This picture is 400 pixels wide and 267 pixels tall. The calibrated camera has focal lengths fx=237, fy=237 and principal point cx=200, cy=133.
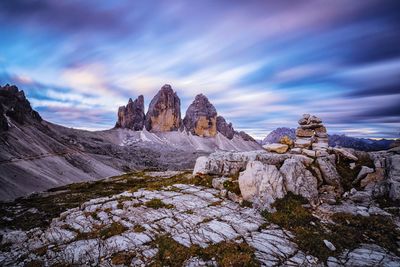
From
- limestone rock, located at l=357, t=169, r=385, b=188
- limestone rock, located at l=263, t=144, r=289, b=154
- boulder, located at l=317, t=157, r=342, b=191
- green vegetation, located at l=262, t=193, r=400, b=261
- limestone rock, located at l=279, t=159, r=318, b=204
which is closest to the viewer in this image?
green vegetation, located at l=262, t=193, r=400, b=261

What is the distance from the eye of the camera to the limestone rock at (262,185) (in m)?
21.5

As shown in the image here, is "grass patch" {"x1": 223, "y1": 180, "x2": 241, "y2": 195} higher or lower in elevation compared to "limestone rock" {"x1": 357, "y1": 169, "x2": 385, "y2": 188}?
lower

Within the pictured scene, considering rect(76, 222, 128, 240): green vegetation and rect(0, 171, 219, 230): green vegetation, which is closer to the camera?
rect(76, 222, 128, 240): green vegetation

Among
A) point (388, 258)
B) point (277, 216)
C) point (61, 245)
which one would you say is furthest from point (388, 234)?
point (61, 245)

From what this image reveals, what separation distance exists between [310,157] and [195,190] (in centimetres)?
1329

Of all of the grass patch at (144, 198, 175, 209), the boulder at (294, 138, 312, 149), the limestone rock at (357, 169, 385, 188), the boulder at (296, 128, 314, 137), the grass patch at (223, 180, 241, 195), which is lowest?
the grass patch at (144, 198, 175, 209)

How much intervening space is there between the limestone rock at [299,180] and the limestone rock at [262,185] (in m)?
0.86

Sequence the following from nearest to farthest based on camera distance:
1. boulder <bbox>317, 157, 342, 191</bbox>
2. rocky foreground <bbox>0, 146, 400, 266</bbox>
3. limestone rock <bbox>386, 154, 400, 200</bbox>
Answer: rocky foreground <bbox>0, 146, 400, 266</bbox>
limestone rock <bbox>386, 154, 400, 200</bbox>
boulder <bbox>317, 157, 342, 191</bbox>

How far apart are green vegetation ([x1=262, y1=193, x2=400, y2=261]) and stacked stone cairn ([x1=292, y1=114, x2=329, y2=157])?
996 cm

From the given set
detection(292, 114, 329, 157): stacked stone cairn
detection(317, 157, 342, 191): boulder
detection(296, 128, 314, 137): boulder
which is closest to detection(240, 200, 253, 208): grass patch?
detection(317, 157, 342, 191): boulder

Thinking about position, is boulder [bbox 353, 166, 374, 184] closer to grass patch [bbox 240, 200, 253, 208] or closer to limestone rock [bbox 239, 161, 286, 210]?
limestone rock [bbox 239, 161, 286, 210]

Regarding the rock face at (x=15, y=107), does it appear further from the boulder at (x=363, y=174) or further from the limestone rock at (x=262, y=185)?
the boulder at (x=363, y=174)

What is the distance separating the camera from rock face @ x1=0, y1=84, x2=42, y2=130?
476ft

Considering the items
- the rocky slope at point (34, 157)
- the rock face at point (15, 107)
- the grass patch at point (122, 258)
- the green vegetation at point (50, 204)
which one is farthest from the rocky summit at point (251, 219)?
the rock face at point (15, 107)
